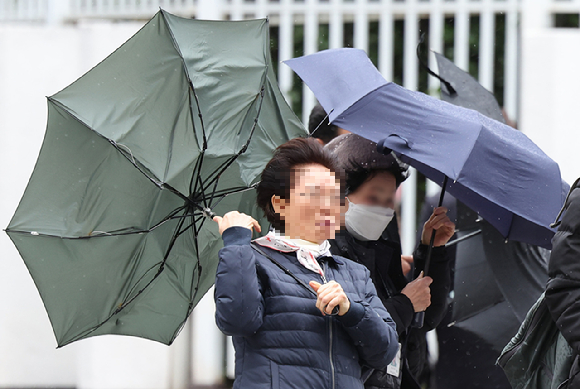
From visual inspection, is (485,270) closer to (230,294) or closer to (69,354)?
(230,294)

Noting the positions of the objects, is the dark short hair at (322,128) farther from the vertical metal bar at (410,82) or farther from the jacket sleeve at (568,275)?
the jacket sleeve at (568,275)

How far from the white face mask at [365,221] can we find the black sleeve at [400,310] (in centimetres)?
25

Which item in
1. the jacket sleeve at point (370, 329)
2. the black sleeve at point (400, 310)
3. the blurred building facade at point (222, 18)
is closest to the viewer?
the jacket sleeve at point (370, 329)

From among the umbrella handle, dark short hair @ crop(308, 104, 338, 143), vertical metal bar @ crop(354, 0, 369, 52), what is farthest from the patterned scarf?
vertical metal bar @ crop(354, 0, 369, 52)

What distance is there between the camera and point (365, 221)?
319 centimetres

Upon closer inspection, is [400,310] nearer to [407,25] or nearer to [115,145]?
[115,145]

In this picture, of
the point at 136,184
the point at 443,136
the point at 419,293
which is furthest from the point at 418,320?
the point at 136,184

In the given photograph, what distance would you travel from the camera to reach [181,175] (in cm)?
268

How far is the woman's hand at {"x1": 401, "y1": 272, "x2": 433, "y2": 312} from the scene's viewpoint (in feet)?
10.3

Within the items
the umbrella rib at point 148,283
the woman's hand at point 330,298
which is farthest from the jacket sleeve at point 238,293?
the umbrella rib at point 148,283

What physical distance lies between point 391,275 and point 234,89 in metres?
0.95

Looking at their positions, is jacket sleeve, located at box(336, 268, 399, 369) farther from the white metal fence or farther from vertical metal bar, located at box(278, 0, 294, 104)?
vertical metal bar, located at box(278, 0, 294, 104)

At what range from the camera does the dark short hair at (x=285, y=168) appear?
2.52m

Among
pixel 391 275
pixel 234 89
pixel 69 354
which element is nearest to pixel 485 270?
pixel 391 275
